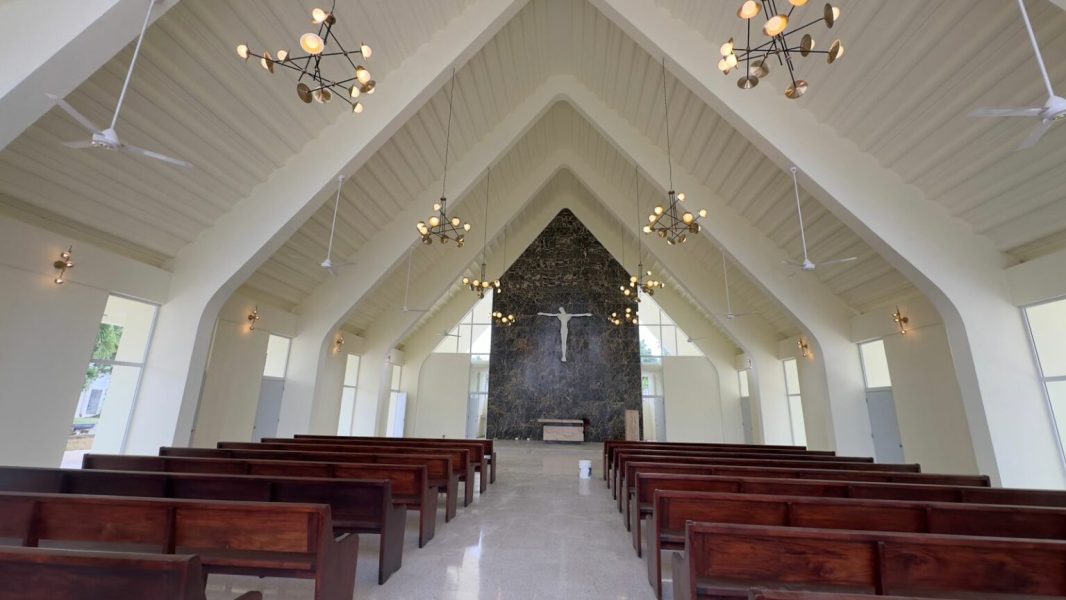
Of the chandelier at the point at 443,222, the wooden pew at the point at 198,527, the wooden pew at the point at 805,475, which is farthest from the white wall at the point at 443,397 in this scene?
the wooden pew at the point at 198,527


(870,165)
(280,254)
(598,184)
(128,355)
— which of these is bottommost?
(128,355)

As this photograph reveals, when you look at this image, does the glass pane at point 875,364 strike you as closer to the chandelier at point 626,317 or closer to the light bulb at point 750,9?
the chandelier at point 626,317

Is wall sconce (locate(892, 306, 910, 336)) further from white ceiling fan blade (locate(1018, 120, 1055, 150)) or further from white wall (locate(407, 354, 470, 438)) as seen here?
white wall (locate(407, 354, 470, 438))

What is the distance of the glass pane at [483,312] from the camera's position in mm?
13844

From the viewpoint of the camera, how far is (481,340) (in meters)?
13.7

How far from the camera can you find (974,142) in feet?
13.4

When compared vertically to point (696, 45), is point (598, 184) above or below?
above

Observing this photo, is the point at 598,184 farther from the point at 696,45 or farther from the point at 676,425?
the point at 676,425

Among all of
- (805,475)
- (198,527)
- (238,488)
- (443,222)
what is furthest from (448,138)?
(805,475)

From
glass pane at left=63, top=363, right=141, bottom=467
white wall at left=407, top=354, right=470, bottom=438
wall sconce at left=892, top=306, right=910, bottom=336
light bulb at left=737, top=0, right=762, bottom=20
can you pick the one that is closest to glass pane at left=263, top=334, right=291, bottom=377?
glass pane at left=63, top=363, right=141, bottom=467

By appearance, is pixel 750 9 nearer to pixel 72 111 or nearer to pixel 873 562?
pixel 873 562

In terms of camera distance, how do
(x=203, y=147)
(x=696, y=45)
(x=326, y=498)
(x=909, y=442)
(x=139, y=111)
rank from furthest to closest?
(x=909, y=442) < (x=696, y=45) < (x=203, y=147) < (x=139, y=111) < (x=326, y=498)

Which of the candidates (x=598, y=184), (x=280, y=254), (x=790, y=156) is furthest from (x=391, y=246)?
(x=790, y=156)

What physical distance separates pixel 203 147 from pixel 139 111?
2.21 ft
